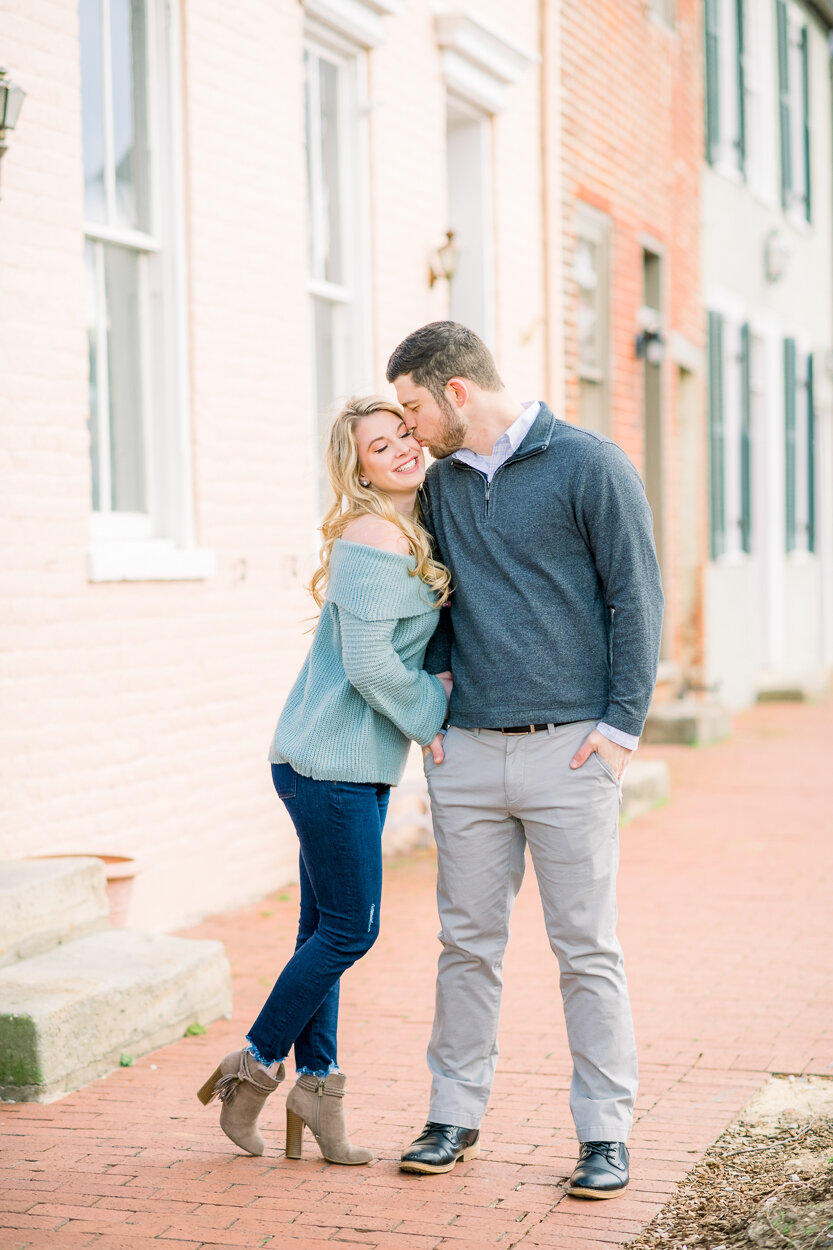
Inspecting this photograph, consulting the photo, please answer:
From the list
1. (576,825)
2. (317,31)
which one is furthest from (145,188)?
(576,825)

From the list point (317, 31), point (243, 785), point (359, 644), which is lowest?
point (243, 785)

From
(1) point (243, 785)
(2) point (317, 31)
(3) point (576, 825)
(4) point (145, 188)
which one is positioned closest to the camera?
(3) point (576, 825)

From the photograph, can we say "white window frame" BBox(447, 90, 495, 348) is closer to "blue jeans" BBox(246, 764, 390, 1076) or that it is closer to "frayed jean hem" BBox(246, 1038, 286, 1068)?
"blue jeans" BBox(246, 764, 390, 1076)

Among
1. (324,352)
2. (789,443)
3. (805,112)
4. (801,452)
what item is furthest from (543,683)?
(805,112)

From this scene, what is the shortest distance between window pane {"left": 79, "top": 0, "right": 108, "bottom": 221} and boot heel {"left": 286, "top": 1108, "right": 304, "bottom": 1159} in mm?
3726

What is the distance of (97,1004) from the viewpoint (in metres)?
4.53

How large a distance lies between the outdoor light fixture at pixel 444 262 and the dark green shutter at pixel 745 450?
740 centimetres

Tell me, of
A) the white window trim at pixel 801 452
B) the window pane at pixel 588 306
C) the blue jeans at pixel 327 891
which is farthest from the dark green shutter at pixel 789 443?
the blue jeans at pixel 327 891

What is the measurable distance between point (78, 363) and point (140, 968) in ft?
7.44

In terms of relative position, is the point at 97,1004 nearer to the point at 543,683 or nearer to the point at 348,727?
the point at 348,727

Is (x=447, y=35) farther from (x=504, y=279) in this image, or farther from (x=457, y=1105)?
(x=457, y=1105)

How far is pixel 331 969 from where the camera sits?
370cm

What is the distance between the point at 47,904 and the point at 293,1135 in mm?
1424

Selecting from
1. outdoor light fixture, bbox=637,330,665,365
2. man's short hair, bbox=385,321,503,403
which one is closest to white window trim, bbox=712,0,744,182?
outdoor light fixture, bbox=637,330,665,365
